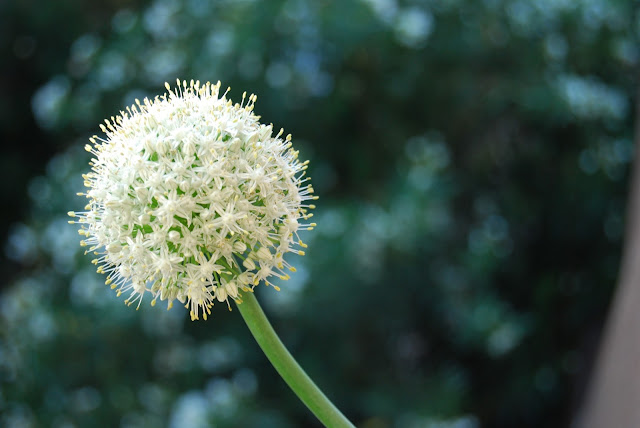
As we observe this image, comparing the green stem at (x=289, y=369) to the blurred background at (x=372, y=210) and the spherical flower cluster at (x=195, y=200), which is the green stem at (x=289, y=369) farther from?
the blurred background at (x=372, y=210)

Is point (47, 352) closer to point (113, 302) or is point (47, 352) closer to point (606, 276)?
point (113, 302)

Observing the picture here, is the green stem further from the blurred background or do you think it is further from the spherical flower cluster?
the blurred background

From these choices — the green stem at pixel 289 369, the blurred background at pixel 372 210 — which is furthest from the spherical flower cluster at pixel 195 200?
the blurred background at pixel 372 210

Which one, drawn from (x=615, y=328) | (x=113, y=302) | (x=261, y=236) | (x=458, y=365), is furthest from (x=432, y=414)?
(x=261, y=236)

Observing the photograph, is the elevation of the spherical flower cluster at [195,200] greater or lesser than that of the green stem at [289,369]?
greater

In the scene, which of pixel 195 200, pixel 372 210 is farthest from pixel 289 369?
pixel 372 210

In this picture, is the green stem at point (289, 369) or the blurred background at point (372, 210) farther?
the blurred background at point (372, 210)
